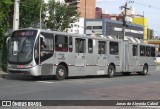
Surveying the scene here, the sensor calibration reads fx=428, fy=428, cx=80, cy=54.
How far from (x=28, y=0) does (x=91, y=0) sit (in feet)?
297

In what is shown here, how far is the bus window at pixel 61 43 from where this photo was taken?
80.6 ft

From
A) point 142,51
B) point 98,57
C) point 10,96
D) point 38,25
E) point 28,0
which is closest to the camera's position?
point 10,96

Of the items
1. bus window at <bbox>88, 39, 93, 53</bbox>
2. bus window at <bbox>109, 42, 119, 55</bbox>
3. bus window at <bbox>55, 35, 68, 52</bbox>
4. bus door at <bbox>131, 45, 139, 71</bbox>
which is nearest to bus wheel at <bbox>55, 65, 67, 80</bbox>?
bus window at <bbox>55, 35, 68, 52</bbox>

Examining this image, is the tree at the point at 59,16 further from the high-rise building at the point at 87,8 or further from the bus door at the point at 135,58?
the high-rise building at the point at 87,8

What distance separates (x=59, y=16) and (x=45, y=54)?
1021 inches

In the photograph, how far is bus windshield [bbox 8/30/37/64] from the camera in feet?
76.2

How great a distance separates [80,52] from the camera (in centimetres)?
2680

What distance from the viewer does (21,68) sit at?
917 inches

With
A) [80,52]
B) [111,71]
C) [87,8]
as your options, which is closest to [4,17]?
[111,71]

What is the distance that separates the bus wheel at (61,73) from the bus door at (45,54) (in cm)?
64

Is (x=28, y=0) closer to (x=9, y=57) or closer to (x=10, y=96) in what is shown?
(x=9, y=57)

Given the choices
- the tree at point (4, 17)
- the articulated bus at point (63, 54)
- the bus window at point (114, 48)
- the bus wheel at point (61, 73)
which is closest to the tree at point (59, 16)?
the tree at point (4, 17)

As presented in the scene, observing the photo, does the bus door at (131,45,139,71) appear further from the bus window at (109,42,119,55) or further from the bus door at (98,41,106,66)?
the bus door at (98,41,106,66)

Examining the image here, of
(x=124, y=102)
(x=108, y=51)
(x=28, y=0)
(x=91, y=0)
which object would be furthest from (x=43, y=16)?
(x=91, y=0)
